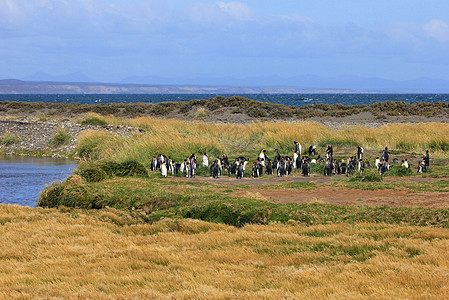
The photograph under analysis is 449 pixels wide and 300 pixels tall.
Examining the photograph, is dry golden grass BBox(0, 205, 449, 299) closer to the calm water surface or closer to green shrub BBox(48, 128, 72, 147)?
the calm water surface

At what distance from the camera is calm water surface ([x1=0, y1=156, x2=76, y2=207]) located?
1538 centimetres

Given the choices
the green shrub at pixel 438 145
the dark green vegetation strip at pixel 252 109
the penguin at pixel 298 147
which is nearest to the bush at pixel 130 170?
the penguin at pixel 298 147

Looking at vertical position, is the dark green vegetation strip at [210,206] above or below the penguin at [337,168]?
above

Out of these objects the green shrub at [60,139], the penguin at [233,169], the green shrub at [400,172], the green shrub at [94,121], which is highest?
the green shrub at [94,121]

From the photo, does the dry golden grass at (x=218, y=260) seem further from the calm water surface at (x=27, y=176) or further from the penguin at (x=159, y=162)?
the penguin at (x=159, y=162)

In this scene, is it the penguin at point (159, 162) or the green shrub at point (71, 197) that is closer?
the green shrub at point (71, 197)

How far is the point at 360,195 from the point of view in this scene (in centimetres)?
1212

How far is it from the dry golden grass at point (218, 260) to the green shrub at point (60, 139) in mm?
20882

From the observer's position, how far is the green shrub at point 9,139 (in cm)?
3088

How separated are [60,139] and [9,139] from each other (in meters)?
3.72

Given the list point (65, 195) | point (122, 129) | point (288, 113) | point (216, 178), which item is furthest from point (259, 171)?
point (288, 113)

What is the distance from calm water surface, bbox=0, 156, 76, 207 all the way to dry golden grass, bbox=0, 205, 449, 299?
5.60 metres

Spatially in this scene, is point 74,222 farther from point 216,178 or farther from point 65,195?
point 216,178

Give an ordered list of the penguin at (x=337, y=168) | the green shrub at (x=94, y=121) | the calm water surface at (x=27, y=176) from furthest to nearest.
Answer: the green shrub at (x=94, y=121), the penguin at (x=337, y=168), the calm water surface at (x=27, y=176)
